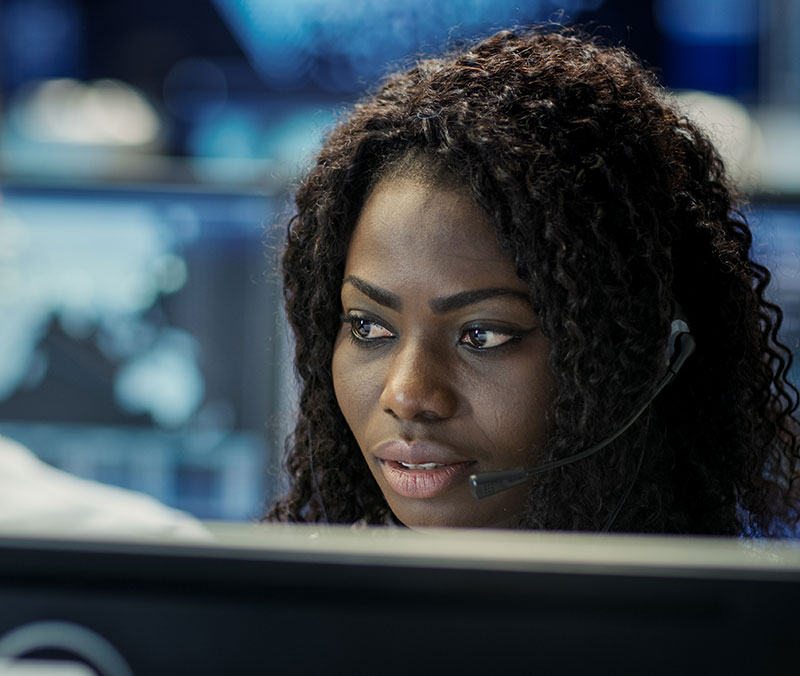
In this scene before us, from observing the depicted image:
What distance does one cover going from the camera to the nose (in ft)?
2.75

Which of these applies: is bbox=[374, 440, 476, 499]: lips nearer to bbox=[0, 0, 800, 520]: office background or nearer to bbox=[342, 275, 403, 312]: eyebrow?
bbox=[342, 275, 403, 312]: eyebrow

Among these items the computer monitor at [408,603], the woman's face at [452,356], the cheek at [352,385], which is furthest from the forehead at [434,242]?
the computer monitor at [408,603]

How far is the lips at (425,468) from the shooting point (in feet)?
2.83

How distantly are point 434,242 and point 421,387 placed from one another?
140 mm

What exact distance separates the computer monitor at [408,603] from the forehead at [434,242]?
0.50 m

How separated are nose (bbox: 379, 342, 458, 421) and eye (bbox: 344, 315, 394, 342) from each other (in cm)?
7

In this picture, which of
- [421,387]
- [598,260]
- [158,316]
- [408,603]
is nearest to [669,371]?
[598,260]

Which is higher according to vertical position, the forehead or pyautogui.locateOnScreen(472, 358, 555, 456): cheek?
the forehead

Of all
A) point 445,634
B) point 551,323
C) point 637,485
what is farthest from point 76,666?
point 637,485

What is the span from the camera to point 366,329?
952 millimetres

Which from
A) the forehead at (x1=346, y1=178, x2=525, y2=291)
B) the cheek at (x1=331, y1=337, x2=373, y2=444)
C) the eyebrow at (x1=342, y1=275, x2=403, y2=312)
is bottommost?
the cheek at (x1=331, y1=337, x2=373, y2=444)

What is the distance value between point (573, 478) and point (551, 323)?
0.16 m

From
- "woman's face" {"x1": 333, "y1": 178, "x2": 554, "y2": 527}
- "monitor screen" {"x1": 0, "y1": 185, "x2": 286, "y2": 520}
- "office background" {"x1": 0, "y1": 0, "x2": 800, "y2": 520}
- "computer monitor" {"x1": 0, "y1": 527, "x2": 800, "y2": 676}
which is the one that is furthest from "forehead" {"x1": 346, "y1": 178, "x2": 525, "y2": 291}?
"monitor screen" {"x1": 0, "y1": 185, "x2": 286, "y2": 520}

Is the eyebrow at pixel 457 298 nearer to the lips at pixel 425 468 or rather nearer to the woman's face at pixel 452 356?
the woman's face at pixel 452 356
